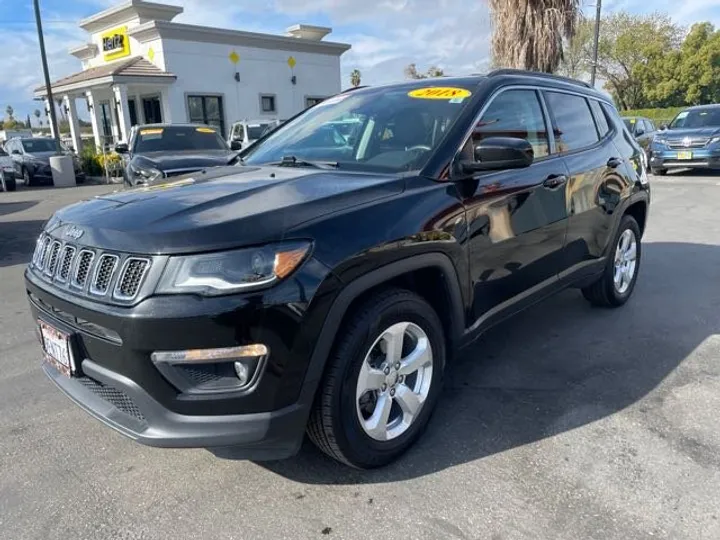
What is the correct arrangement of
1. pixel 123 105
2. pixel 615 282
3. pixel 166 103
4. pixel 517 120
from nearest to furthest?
pixel 517 120 < pixel 615 282 < pixel 123 105 < pixel 166 103

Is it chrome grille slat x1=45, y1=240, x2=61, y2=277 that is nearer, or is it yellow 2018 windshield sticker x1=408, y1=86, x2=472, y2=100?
chrome grille slat x1=45, y1=240, x2=61, y2=277

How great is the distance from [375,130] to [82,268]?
69.2 inches

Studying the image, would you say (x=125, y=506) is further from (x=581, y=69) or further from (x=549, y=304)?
(x=581, y=69)

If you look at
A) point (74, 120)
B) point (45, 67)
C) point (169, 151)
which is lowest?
point (169, 151)

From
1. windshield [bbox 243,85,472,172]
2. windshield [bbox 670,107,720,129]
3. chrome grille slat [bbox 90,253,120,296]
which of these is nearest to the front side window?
windshield [bbox 670,107,720,129]

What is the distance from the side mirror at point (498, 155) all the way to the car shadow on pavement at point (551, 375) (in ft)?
4.43

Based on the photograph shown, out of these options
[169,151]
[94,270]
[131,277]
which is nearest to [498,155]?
[131,277]

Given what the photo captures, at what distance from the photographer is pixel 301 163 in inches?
129

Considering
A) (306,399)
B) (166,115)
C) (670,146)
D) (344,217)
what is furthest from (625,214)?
(166,115)

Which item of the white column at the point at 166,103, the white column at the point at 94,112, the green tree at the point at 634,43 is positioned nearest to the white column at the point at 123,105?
the white column at the point at 166,103

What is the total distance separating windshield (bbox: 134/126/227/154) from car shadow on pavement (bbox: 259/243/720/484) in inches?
313

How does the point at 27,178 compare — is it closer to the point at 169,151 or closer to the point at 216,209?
the point at 169,151

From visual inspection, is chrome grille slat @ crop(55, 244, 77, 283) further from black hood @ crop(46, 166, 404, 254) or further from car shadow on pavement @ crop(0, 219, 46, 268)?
car shadow on pavement @ crop(0, 219, 46, 268)

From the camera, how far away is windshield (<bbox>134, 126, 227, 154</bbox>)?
10680 mm
